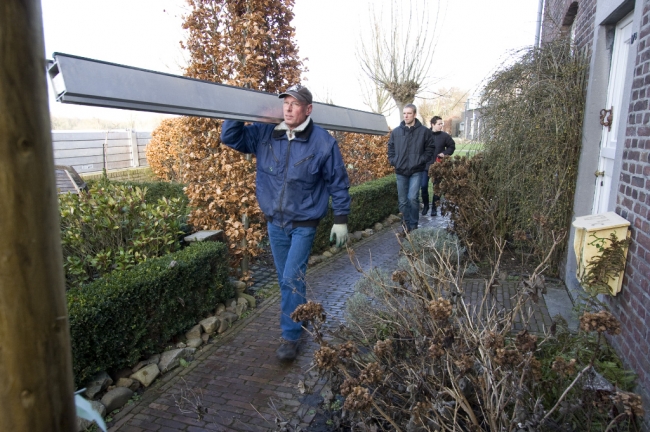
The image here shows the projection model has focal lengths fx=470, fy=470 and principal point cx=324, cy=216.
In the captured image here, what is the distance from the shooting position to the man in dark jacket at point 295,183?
149 inches

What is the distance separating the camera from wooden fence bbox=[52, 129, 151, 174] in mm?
15469

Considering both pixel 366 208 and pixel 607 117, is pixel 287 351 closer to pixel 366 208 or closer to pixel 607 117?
pixel 607 117

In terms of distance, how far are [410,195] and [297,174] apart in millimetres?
4075

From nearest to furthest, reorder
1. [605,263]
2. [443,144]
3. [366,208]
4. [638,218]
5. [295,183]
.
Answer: [638,218], [605,263], [295,183], [366,208], [443,144]

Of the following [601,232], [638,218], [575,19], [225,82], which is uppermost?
[575,19]

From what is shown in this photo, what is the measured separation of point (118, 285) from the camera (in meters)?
3.41

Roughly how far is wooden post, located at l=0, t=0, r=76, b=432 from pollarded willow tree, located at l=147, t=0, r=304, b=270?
4286mm

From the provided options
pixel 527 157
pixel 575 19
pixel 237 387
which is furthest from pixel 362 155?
pixel 237 387

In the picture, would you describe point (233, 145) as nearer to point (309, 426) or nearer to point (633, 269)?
point (309, 426)

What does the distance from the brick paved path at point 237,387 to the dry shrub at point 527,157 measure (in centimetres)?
123

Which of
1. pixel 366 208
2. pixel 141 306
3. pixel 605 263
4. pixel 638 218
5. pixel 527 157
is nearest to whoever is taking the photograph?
pixel 638 218

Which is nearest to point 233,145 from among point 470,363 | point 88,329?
point 88,329

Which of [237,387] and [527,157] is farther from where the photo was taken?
[527,157]

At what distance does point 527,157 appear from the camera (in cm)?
541
